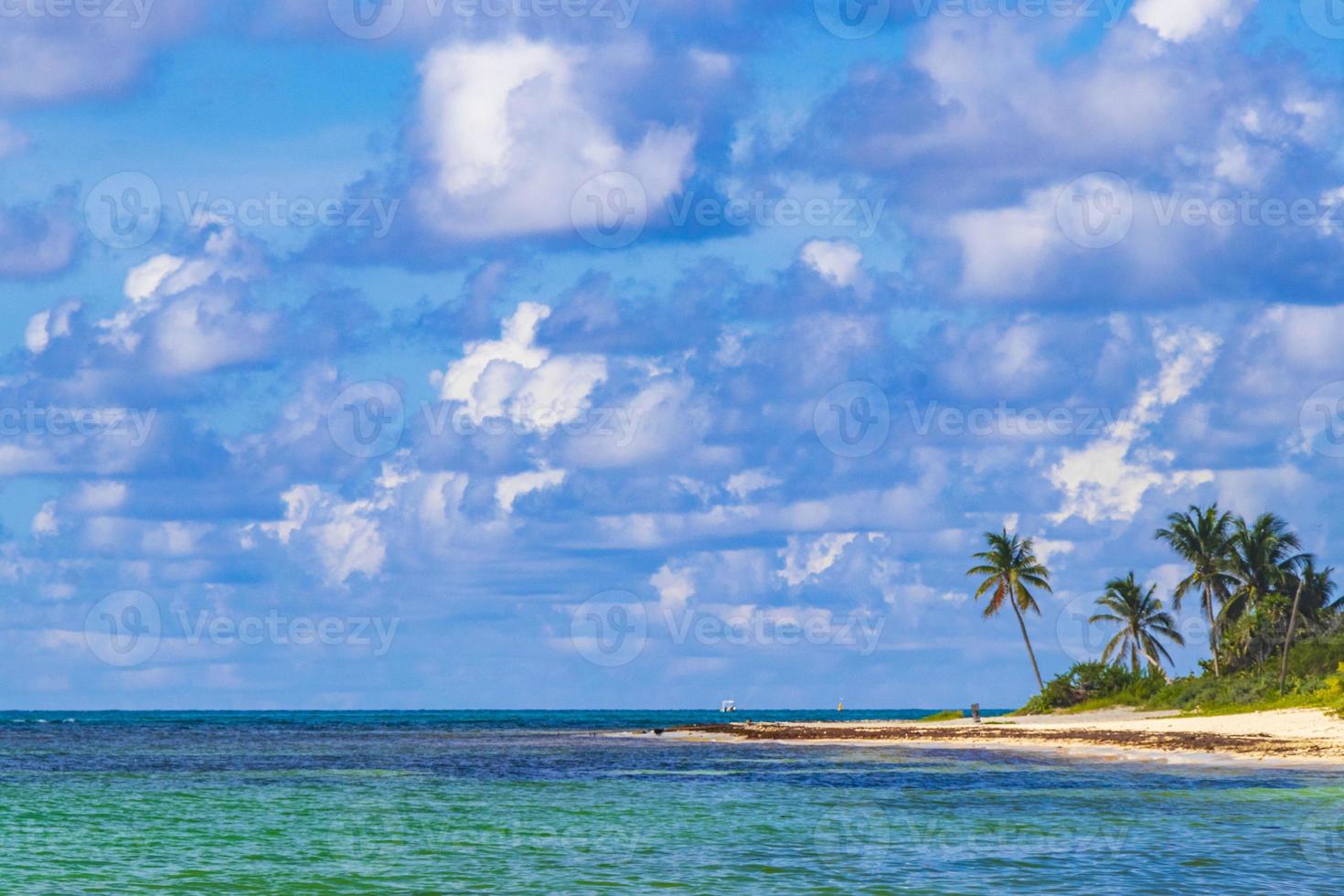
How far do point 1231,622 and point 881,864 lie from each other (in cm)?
7530

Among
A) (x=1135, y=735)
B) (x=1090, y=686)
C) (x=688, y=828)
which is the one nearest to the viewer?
(x=688, y=828)

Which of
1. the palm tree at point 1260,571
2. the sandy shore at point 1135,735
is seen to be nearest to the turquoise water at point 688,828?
the sandy shore at point 1135,735

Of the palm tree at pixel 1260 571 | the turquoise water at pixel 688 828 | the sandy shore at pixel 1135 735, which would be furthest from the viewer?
the palm tree at pixel 1260 571

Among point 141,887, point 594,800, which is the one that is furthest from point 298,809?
point 141,887

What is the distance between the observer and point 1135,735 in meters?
69.4

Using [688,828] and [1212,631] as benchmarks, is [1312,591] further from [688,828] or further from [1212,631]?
[688,828]

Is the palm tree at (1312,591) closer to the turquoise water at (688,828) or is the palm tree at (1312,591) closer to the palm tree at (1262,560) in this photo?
the palm tree at (1262,560)

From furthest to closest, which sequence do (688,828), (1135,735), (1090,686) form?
1. (1090,686)
2. (1135,735)
3. (688,828)

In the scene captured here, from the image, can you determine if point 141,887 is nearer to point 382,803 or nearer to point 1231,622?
point 382,803

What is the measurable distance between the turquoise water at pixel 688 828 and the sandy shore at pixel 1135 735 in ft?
14.6

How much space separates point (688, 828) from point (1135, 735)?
3798 cm

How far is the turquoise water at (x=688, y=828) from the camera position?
29031 mm

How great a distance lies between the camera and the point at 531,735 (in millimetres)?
118250

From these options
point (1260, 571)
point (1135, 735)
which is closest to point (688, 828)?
point (1135, 735)
